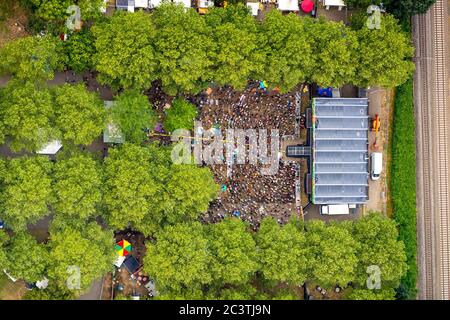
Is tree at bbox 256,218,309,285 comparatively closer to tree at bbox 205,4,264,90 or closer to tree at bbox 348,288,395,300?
tree at bbox 348,288,395,300

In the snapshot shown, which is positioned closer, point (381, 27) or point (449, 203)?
point (381, 27)

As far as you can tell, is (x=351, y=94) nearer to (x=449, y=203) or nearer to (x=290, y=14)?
(x=290, y=14)

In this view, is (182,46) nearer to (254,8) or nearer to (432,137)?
(254,8)

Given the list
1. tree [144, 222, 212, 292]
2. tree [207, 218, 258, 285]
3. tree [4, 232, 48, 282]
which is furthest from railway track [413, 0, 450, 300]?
tree [4, 232, 48, 282]

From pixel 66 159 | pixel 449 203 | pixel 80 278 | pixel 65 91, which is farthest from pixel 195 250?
pixel 449 203

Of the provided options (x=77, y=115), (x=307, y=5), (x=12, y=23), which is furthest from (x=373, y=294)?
(x=12, y=23)
